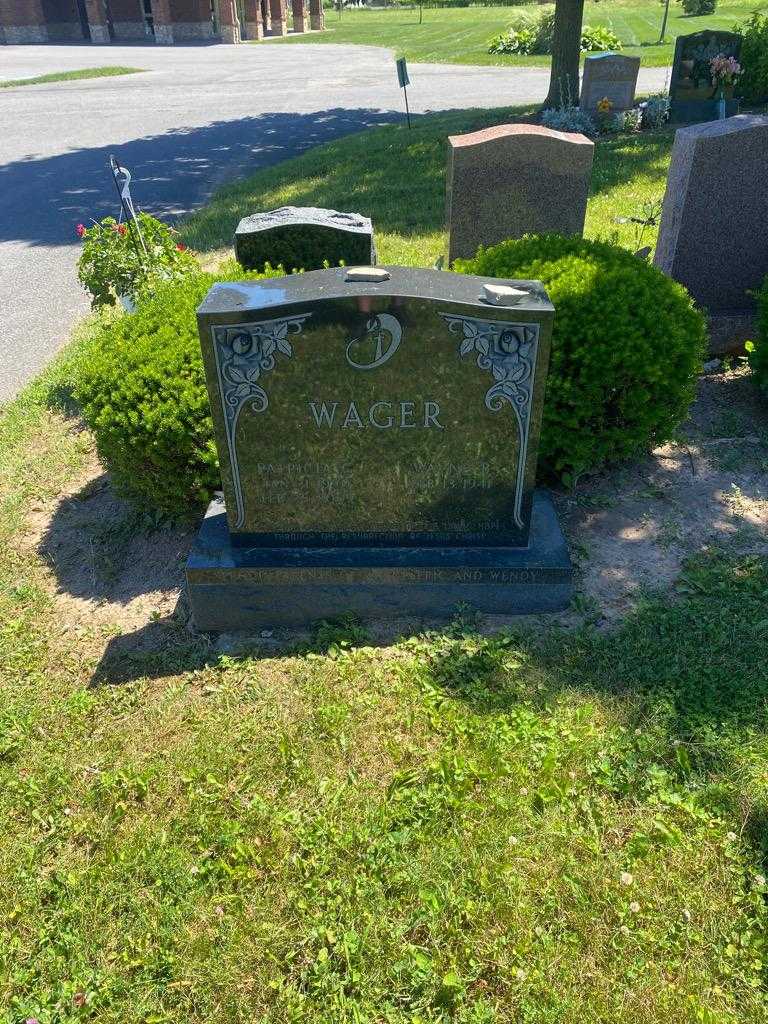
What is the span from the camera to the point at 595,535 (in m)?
4.65

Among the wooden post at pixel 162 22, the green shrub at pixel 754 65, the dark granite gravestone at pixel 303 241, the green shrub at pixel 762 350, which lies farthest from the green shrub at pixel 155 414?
the wooden post at pixel 162 22

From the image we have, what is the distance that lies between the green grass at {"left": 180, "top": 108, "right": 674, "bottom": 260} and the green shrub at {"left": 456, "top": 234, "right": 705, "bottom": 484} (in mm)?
4057

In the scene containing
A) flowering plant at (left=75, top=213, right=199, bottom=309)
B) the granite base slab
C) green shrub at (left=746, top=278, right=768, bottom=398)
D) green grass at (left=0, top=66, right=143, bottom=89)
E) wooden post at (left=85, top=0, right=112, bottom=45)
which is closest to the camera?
the granite base slab

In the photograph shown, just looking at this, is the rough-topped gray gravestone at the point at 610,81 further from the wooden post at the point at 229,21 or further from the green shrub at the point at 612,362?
the wooden post at the point at 229,21

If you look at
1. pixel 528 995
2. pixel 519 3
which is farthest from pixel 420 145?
pixel 519 3

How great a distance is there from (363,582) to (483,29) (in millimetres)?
48876

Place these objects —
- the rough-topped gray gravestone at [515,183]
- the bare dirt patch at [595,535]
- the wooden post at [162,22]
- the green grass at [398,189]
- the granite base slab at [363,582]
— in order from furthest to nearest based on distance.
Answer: the wooden post at [162,22] → the green grass at [398,189] → the rough-topped gray gravestone at [515,183] → the bare dirt patch at [595,535] → the granite base slab at [363,582]

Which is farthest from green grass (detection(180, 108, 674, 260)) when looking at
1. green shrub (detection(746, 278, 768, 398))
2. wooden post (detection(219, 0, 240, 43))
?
wooden post (detection(219, 0, 240, 43))

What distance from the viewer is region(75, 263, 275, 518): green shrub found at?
14.1 ft

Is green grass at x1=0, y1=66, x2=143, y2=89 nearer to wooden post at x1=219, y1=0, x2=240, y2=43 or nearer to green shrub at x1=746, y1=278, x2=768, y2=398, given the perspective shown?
wooden post at x1=219, y1=0, x2=240, y2=43

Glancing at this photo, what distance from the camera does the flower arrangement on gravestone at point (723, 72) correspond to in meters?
14.2

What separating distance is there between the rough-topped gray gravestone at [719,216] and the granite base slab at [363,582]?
358 cm

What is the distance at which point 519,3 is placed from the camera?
5697cm

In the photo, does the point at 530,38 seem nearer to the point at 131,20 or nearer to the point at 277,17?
the point at 277,17
